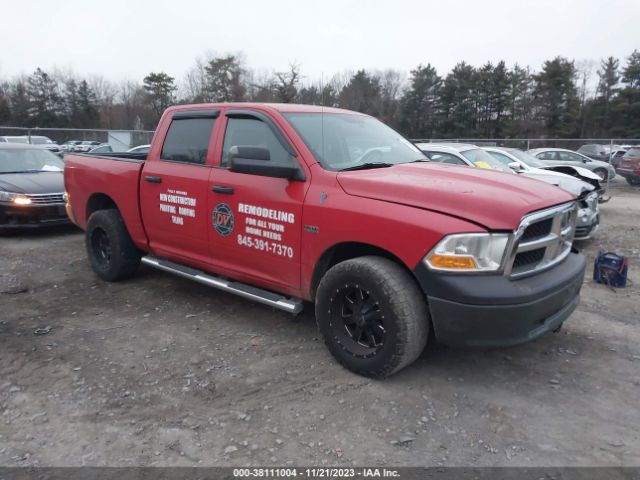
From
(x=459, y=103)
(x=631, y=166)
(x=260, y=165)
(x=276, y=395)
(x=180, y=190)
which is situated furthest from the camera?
(x=459, y=103)

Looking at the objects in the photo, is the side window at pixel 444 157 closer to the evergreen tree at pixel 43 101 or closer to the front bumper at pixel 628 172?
the front bumper at pixel 628 172

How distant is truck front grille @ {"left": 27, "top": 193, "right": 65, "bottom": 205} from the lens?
7.81 metres

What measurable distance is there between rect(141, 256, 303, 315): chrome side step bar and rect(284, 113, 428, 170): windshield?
1.12 m

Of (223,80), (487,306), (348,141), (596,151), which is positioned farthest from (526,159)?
(223,80)

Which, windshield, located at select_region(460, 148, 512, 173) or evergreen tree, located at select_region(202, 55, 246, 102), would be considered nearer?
windshield, located at select_region(460, 148, 512, 173)

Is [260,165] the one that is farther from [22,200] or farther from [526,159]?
[526,159]

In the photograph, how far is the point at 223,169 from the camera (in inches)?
166

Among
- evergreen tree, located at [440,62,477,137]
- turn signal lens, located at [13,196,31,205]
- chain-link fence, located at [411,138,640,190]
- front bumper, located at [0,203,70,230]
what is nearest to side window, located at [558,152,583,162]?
chain-link fence, located at [411,138,640,190]

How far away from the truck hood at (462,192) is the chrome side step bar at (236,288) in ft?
3.41

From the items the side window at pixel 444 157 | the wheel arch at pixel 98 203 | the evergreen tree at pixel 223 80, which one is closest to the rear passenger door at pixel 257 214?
the wheel arch at pixel 98 203

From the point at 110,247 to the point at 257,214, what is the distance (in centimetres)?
236

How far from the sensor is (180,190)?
14.7 ft

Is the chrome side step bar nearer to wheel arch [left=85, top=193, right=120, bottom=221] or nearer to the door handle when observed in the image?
the door handle

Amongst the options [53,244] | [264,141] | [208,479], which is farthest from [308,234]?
[53,244]
